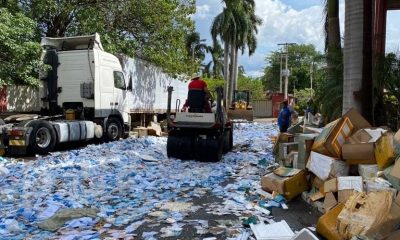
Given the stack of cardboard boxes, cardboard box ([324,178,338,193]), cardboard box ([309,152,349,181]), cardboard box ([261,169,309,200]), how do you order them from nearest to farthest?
the stack of cardboard boxes < cardboard box ([324,178,338,193]) < cardboard box ([309,152,349,181]) < cardboard box ([261,169,309,200])

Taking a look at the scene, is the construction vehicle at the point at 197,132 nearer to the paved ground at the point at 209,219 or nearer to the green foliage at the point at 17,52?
the paved ground at the point at 209,219

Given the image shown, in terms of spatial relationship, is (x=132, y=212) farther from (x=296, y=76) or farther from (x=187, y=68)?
(x=296, y=76)

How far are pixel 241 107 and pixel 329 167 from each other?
2878 centimetres

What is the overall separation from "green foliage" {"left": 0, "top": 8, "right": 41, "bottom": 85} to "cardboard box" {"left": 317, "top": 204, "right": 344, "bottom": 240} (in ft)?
36.5

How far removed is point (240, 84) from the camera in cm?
7394

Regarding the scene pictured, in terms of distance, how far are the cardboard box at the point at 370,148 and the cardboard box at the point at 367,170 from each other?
68mm

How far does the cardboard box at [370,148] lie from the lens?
5.82 m

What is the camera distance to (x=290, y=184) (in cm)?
703

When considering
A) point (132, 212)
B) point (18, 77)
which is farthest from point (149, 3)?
point (132, 212)

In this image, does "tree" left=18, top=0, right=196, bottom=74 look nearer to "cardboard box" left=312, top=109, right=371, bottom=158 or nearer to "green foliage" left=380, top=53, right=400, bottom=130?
"green foliage" left=380, top=53, right=400, bottom=130

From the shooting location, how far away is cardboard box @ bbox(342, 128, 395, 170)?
5816 millimetres

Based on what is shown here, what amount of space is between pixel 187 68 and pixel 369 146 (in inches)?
702

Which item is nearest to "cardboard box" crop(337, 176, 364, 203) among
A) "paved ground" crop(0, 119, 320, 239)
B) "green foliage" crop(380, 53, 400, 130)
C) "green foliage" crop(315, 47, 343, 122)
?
"paved ground" crop(0, 119, 320, 239)

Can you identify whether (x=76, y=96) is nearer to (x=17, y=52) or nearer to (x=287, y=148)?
(x=17, y=52)
